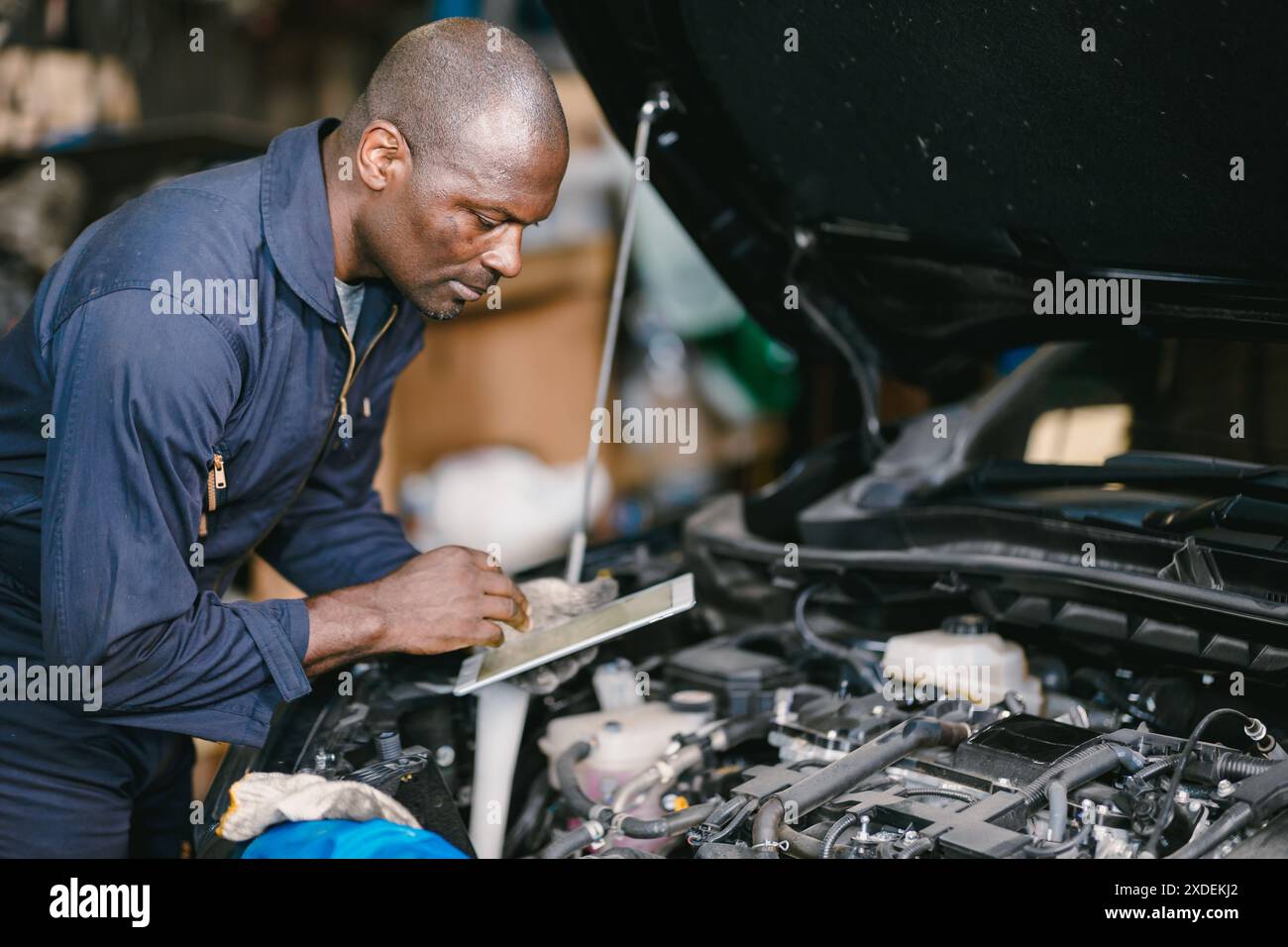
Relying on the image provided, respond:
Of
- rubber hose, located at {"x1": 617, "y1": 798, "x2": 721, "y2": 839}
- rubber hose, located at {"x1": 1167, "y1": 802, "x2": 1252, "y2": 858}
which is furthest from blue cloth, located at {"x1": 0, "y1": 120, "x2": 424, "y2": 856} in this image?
rubber hose, located at {"x1": 1167, "y1": 802, "x2": 1252, "y2": 858}

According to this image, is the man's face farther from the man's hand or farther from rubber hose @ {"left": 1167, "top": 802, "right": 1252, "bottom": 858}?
rubber hose @ {"left": 1167, "top": 802, "right": 1252, "bottom": 858}

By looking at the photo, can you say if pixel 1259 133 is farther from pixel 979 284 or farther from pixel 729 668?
pixel 729 668

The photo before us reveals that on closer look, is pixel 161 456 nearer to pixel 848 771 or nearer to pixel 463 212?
pixel 463 212

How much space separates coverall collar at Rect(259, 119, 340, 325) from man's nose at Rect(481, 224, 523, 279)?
0.20 m

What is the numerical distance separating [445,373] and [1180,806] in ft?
9.37

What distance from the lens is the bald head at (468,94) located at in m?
1.37

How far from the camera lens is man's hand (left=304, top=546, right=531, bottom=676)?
142cm

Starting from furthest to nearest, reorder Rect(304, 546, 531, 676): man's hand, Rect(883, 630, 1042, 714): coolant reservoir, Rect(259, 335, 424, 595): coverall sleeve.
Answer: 1. Rect(259, 335, 424, 595): coverall sleeve
2. Rect(883, 630, 1042, 714): coolant reservoir
3. Rect(304, 546, 531, 676): man's hand

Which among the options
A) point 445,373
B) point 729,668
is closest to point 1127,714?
point 729,668

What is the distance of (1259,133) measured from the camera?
1301mm

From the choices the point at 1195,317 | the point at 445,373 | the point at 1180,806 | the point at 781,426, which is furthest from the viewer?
the point at 781,426

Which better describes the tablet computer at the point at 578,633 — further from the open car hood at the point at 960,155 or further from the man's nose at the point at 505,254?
the open car hood at the point at 960,155

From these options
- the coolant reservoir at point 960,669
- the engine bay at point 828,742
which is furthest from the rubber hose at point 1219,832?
the coolant reservoir at point 960,669

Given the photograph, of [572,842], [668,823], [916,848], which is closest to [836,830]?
[916,848]
